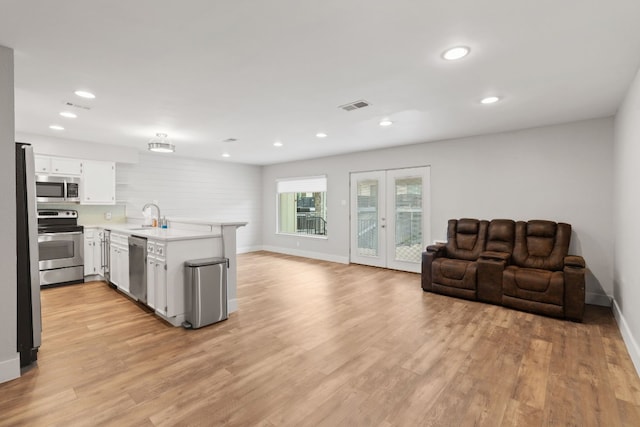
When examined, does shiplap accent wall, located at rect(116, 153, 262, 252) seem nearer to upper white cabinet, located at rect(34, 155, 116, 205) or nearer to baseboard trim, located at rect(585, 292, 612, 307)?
upper white cabinet, located at rect(34, 155, 116, 205)

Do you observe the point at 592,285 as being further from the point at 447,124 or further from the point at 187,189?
the point at 187,189

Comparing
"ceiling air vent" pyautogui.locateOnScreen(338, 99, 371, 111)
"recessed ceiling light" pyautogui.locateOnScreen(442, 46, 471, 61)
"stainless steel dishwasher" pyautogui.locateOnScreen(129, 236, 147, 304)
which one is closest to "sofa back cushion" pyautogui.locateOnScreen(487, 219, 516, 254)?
"ceiling air vent" pyautogui.locateOnScreen(338, 99, 371, 111)

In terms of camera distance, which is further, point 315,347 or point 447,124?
point 447,124

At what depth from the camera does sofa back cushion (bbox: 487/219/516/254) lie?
461cm

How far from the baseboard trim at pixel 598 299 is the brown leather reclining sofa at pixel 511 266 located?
0.69m

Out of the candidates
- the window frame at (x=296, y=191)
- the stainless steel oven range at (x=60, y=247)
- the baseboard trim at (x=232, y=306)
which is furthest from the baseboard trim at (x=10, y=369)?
the window frame at (x=296, y=191)

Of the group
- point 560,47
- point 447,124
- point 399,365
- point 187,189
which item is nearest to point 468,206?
point 447,124

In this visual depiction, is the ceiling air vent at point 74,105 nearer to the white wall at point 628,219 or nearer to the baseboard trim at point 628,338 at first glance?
the white wall at point 628,219

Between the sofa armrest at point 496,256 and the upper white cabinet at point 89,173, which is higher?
the upper white cabinet at point 89,173

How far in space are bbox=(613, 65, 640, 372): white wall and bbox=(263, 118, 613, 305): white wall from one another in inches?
11.8

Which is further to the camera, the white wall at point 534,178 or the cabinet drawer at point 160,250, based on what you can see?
the white wall at point 534,178

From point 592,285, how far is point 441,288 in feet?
6.60

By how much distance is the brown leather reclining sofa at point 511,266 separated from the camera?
144 inches

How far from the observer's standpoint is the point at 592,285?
4273mm
